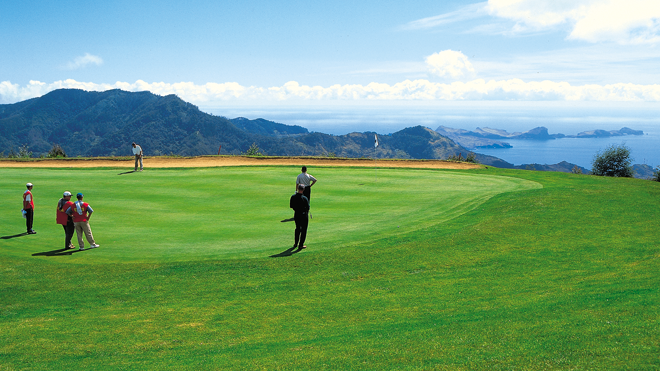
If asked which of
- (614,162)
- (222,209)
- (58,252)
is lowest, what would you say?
(58,252)

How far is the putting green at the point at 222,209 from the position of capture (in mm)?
15523

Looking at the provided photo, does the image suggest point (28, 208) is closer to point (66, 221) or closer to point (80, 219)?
point (66, 221)

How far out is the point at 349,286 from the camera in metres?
11.6

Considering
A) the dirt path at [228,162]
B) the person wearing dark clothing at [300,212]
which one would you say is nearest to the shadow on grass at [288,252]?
the person wearing dark clothing at [300,212]

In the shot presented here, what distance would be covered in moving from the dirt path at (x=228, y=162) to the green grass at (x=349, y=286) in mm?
20948

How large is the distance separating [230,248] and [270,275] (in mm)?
3157

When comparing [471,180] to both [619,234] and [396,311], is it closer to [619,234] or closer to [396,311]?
[619,234]

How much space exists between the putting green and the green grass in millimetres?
147

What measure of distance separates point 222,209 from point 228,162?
24952mm

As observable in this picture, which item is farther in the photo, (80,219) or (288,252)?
(80,219)

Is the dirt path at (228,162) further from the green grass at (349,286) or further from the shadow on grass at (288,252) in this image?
the shadow on grass at (288,252)

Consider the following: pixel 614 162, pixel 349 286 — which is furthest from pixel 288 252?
pixel 614 162

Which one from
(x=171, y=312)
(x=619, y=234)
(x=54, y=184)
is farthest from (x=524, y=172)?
(x=54, y=184)

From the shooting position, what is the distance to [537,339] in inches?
292
